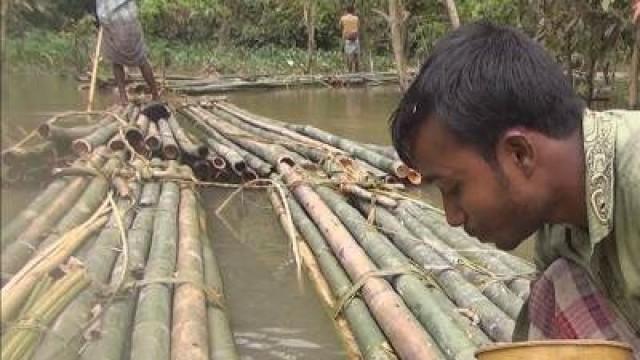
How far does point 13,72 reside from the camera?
891 millimetres

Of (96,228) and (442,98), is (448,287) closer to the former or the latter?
(96,228)

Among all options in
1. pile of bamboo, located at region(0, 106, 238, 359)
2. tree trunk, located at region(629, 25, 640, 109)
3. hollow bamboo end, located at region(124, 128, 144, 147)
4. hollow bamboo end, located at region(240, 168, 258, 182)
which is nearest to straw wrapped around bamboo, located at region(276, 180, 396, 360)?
pile of bamboo, located at region(0, 106, 238, 359)

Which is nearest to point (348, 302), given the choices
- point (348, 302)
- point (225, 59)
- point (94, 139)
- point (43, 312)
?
point (348, 302)

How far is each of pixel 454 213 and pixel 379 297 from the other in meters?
1.80

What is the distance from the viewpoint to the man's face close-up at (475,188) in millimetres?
1399

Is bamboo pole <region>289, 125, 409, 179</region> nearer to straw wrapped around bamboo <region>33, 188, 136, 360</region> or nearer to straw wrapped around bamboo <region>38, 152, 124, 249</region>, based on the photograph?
straw wrapped around bamboo <region>38, 152, 124, 249</region>

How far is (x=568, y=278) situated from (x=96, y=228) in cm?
269

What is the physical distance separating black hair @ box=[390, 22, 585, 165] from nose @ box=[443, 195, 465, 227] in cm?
10

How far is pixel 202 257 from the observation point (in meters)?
4.02

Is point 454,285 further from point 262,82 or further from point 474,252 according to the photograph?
point 262,82

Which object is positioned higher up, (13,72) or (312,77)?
(13,72)

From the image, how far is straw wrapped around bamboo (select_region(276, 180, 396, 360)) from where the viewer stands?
2955mm

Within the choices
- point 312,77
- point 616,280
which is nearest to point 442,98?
point 616,280

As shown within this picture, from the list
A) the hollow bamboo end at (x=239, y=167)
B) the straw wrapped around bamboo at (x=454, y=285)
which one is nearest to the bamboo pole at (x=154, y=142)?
the hollow bamboo end at (x=239, y=167)
